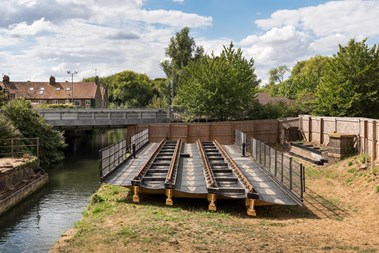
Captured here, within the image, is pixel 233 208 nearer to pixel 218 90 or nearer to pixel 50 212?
pixel 50 212

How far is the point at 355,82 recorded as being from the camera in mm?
32406

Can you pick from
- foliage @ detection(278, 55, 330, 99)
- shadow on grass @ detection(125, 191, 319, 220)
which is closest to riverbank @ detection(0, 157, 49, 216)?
shadow on grass @ detection(125, 191, 319, 220)

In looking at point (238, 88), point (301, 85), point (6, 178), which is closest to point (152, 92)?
point (301, 85)

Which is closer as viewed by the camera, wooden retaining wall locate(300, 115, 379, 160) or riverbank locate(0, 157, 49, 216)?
riverbank locate(0, 157, 49, 216)

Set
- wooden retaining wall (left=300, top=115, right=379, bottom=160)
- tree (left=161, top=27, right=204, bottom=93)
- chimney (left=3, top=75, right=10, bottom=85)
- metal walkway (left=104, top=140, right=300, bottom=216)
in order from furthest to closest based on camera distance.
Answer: chimney (left=3, top=75, right=10, bottom=85), tree (left=161, top=27, right=204, bottom=93), wooden retaining wall (left=300, top=115, right=379, bottom=160), metal walkway (left=104, top=140, right=300, bottom=216)

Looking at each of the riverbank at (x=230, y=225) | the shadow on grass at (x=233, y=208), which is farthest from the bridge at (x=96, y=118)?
the shadow on grass at (x=233, y=208)

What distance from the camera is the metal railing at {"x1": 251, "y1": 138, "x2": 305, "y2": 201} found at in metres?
16.2

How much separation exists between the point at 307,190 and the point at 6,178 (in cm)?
1604

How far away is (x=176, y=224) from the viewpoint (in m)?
13.7

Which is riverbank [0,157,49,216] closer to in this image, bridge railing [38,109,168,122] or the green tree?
bridge railing [38,109,168,122]

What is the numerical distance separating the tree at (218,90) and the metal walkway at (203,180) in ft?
47.7

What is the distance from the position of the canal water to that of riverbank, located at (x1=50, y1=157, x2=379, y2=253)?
1.77 metres

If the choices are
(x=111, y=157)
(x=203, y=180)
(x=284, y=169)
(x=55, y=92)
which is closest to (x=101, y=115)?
(x=111, y=157)

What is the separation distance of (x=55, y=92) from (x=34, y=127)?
51533mm
